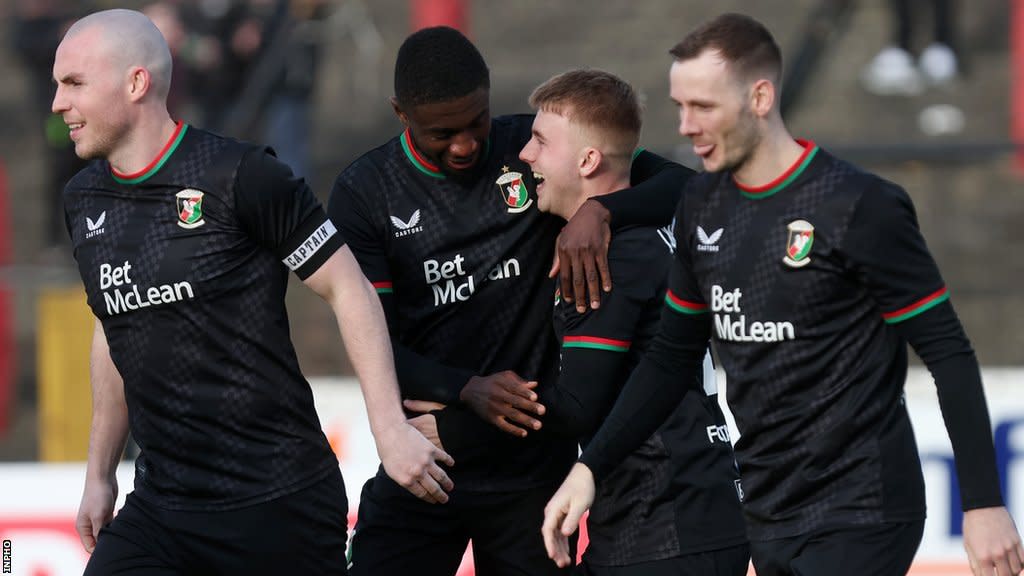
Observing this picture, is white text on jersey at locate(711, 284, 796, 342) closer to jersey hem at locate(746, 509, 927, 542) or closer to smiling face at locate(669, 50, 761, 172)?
smiling face at locate(669, 50, 761, 172)

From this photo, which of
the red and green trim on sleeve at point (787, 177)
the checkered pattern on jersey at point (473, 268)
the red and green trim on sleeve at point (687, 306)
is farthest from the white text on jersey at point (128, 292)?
the red and green trim on sleeve at point (787, 177)

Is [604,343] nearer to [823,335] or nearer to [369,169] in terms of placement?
[823,335]

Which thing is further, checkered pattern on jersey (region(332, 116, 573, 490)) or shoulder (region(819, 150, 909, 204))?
checkered pattern on jersey (region(332, 116, 573, 490))

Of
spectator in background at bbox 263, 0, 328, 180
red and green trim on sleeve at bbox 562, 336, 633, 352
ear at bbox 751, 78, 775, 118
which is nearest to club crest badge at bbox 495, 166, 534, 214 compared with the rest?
red and green trim on sleeve at bbox 562, 336, 633, 352

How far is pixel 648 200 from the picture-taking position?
4.11m

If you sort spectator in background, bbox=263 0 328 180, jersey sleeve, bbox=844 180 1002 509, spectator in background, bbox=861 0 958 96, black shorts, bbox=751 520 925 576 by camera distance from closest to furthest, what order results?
1. jersey sleeve, bbox=844 180 1002 509
2. black shorts, bbox=751 520 925 576
3. spectator in background, bbox=263 0 328 180
4. spectator in background, bbox=861 0 958 96

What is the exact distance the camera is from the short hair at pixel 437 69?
4.06 m

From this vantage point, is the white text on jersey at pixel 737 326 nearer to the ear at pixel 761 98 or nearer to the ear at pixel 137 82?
the ear at pixel 761 98

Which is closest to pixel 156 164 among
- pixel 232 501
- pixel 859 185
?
pixel 232 501

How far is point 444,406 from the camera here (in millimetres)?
4250

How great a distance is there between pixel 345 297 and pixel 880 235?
132 cm

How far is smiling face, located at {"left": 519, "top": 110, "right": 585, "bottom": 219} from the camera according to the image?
411 cm

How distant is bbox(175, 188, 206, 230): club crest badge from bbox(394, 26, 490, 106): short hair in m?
0.62

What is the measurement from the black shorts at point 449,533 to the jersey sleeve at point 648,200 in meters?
0.84
